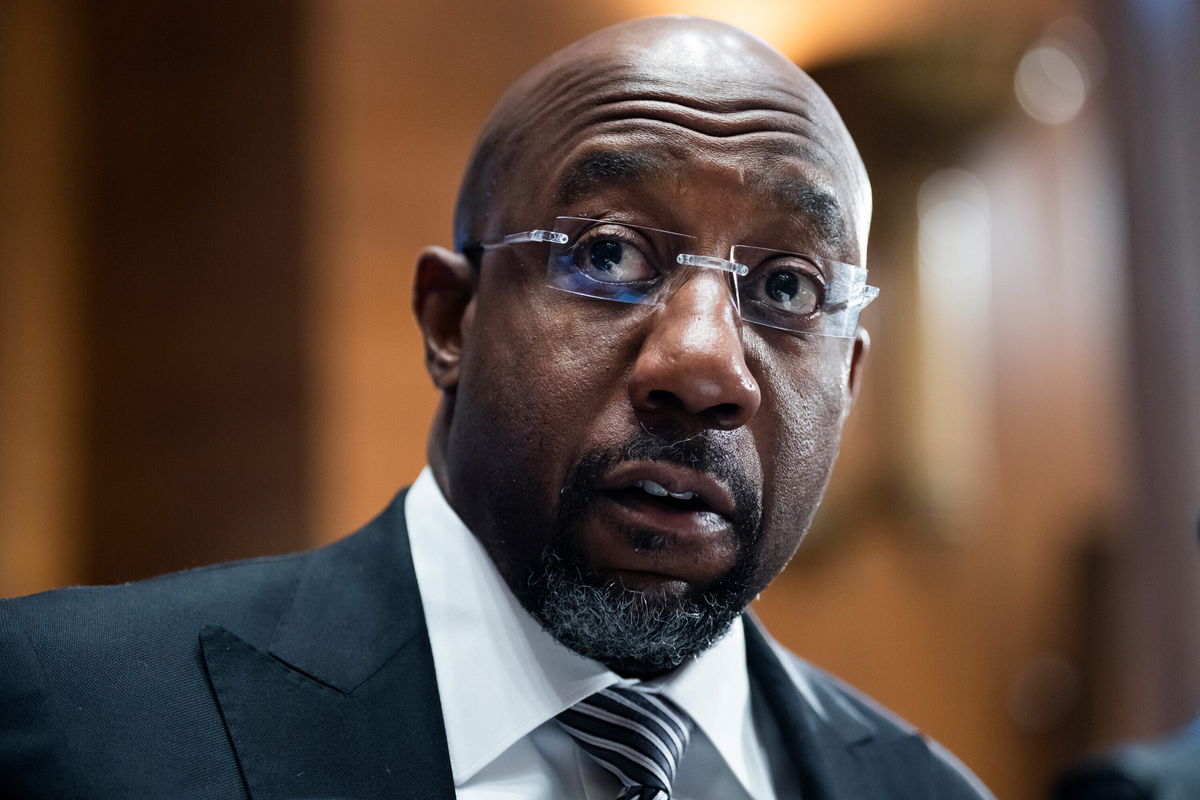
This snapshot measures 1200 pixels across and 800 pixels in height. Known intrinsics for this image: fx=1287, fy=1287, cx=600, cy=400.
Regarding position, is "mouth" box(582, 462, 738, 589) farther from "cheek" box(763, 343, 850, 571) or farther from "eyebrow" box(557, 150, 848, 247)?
"eyebrow" box(557, 150, 848, 247)

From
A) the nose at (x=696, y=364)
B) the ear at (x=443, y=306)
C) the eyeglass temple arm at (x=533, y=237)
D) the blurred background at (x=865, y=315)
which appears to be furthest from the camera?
the blurred background at (x=865, y=315)

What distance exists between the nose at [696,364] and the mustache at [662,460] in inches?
1.1

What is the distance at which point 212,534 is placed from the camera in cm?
314

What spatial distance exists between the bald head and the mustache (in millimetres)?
316

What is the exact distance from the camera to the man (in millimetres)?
1413

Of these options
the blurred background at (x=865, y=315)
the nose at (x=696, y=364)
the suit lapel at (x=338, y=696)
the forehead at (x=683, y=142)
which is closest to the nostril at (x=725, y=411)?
the nose at (x=696, y=364)

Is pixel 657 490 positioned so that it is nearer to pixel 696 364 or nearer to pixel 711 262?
pixel 696 364

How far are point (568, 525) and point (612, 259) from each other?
325mm

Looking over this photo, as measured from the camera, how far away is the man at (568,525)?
1413 mm

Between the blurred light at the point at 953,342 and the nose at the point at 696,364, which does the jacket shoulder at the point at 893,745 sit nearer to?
the nose at the point at 696,364

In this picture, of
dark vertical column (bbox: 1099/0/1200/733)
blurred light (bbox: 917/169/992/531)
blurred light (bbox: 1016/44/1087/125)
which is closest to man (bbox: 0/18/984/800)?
blurred light (bbox: 917/169/992/531)

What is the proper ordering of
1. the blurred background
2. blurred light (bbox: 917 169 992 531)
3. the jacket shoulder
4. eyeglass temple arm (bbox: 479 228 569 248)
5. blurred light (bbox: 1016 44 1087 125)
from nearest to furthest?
1. eyeglass temple arm (bbox: 479 228 569 248)
2. the jacket shoulder
3. the blurred background
4. blurred light (bbox: 917 169 992 531)
5. blurred light (bbox: 1016 44 1087 125)

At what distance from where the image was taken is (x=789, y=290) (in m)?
1.62

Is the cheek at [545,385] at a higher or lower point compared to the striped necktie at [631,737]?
higher
